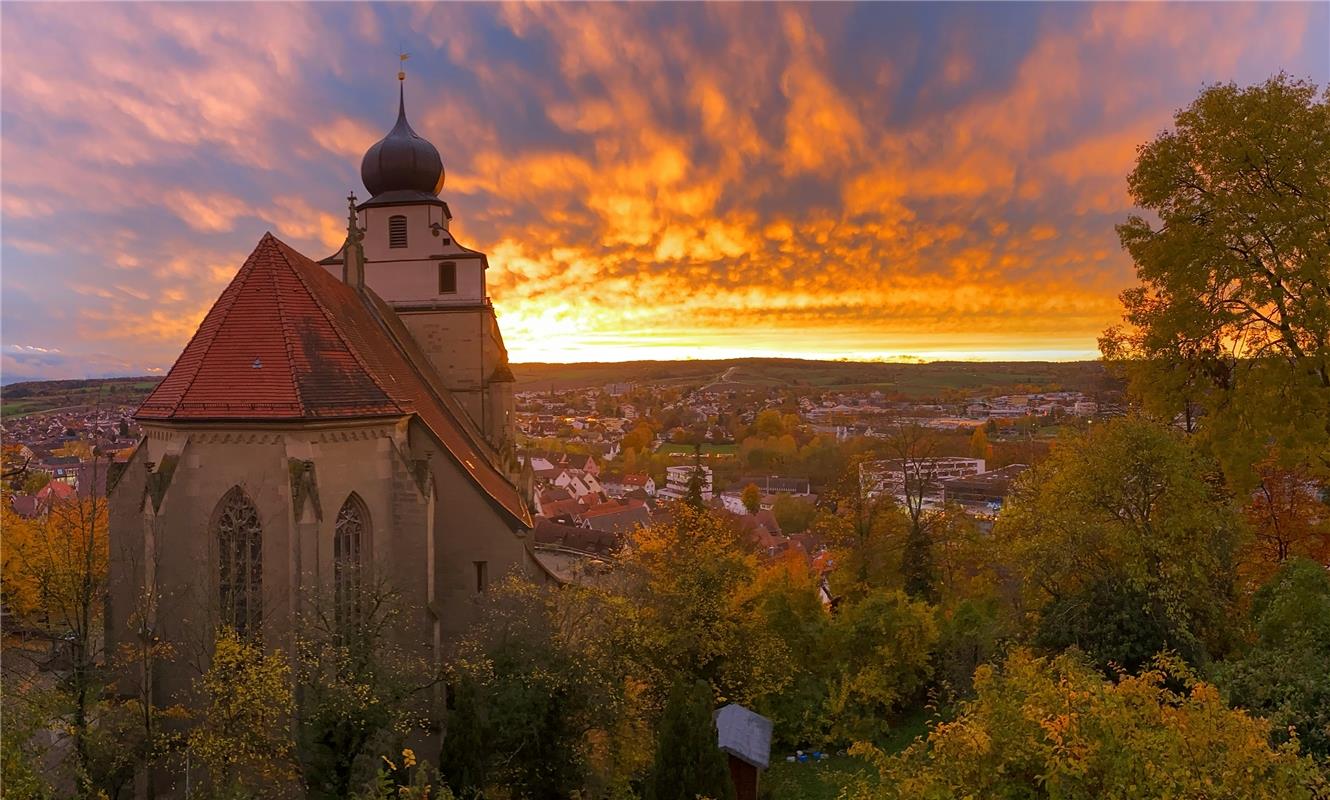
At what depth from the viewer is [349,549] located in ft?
51.2

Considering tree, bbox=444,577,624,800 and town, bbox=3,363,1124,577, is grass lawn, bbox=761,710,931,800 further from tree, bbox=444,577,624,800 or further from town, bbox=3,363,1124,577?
town, bbox=3,363,1124,577

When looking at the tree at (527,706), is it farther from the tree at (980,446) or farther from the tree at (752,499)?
the tree at (752,499)

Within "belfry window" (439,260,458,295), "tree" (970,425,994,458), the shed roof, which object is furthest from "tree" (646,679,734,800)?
"tree" (970,425,994,458)

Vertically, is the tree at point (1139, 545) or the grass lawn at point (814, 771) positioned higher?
the tree at point (1139, 545)

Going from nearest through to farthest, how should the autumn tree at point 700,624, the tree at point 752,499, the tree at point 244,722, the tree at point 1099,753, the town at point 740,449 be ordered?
the tree at point 1099,753 < the tree at point 244,722 < the autumn tree at point 700,624 < the town at point 740,449 < the tree at point 752,499

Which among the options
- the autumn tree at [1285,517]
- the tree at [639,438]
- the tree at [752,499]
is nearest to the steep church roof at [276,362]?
the autumn tree at [1285,517]

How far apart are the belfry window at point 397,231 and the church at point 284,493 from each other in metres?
8.60

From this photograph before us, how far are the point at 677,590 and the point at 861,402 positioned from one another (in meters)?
88.8

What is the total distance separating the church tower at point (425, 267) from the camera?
89.5ft

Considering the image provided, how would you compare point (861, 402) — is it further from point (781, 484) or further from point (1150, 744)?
point (1150, 744)

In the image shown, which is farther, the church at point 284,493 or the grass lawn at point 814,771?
the grass lawn at point 814,771

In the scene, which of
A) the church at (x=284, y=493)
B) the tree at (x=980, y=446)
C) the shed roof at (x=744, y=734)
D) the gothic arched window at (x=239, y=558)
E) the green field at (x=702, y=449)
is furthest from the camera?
the green field at (x=702, y=449)

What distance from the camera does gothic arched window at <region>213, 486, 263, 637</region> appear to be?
1445cm

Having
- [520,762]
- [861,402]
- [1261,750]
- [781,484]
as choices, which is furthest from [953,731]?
[861,402]
